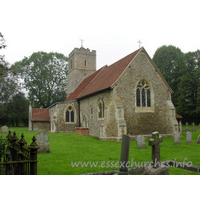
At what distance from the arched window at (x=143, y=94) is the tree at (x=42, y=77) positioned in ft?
96.2

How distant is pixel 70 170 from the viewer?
6.27 metres

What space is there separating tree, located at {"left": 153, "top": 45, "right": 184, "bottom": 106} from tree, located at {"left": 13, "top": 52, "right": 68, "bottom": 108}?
22407 millimetres

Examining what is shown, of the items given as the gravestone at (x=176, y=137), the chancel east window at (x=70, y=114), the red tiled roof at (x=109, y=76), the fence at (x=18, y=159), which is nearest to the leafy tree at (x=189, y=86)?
the red tiled roof at (x=109, y=76)

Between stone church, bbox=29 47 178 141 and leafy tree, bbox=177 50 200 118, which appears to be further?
leafy tree, bbox=177 50 200 118

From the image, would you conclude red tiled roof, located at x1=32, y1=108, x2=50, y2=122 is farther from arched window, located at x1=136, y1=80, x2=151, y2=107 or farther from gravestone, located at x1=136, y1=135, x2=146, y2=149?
gravestone, located at x1=136, y1=135, x2=146, y2=149

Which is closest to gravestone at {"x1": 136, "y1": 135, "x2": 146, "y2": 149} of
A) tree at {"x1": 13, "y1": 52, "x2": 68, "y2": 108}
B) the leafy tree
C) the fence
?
the fence

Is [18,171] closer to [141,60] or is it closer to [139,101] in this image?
[139,101]

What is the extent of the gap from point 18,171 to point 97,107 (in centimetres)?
1451

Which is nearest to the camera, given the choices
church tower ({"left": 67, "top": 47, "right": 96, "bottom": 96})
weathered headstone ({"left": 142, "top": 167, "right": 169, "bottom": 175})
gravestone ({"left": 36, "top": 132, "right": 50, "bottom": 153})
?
weathered headstone ({"left": 142, "top": 167, "right": 169, "bottom": 175})

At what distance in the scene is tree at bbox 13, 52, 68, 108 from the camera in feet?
140

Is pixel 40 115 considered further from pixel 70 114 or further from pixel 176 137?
pixel 176 137

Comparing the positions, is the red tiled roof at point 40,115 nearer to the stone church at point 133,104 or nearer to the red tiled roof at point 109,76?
the red tiled roof at point 109,76

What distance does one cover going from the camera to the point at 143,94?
17.5 m

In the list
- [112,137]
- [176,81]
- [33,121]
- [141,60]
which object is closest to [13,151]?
[112,137]
